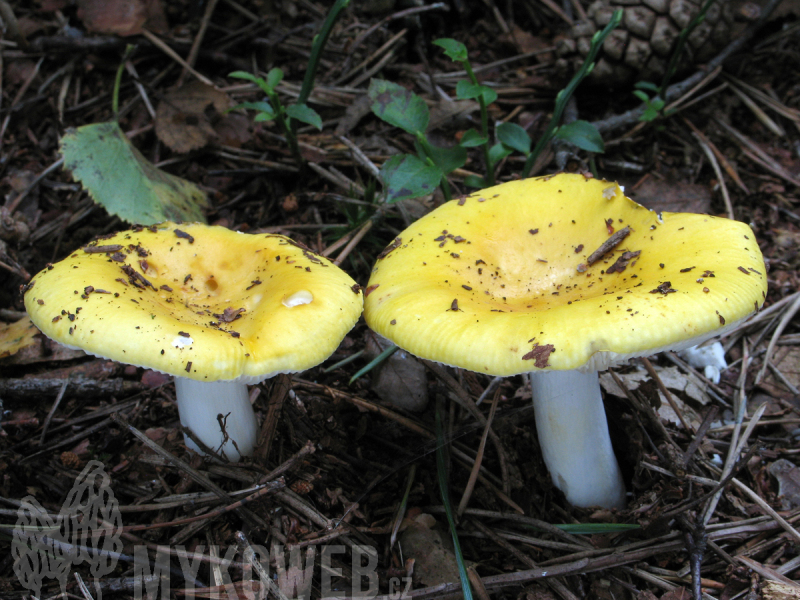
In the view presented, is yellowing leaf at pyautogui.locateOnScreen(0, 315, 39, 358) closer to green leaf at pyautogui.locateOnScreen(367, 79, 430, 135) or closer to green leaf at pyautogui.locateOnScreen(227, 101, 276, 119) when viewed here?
green leaf at pyautogui.locateOnScreen(227, 101, 276, 119)

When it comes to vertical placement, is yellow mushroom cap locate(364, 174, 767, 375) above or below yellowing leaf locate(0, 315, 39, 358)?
above

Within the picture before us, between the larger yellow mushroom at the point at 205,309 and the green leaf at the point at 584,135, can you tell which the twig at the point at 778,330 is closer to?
the green leaf at the point at 584,135

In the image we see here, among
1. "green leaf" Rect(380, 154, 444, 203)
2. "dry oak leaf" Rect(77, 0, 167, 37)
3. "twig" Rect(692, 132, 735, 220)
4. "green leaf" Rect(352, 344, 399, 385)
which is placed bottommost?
"green leaf" Rect(352, 344, 399, 385)

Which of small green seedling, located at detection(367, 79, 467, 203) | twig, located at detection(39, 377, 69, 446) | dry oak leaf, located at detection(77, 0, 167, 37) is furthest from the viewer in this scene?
dry oak leaf, located at detection(77, 0, 167, 37)

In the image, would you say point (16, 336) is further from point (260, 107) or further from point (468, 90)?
point (468, 90)

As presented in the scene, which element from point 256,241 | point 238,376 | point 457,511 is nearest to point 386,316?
point 238,376

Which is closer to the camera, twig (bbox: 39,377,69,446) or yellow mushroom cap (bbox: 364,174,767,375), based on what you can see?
yellow mushroom cap (bbox: 364,174,767,375)

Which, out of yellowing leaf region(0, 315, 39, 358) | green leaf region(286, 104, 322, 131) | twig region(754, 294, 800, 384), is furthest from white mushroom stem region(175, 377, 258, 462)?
twig region(754, 294, 800, 384)
